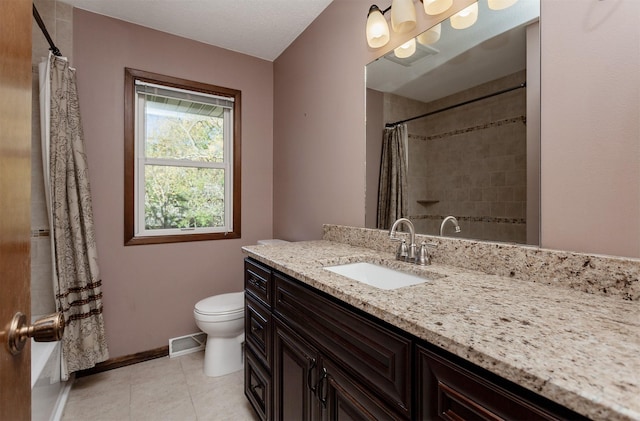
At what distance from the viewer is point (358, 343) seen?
84 cm

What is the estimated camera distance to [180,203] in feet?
8.14

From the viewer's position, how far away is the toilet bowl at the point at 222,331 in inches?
76.9

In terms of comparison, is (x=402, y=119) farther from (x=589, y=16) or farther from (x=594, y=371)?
(x=594, y=371)

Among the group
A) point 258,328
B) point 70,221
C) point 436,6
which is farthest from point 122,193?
point 436,6

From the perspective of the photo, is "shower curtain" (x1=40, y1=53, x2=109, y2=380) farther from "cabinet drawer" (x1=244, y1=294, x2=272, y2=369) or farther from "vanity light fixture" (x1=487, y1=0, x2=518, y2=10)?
"vanity light fixture" (x1=487, y1=0, x2=518, y2=10)

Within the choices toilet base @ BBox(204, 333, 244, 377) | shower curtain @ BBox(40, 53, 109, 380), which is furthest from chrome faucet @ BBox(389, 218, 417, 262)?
shower curtain @ BBox(40, 53, 109, 380)

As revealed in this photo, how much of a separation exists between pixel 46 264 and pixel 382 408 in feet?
7.51

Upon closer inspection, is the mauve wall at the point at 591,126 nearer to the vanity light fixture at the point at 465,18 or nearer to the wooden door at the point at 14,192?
the vanity light fixture at the point at 465,18

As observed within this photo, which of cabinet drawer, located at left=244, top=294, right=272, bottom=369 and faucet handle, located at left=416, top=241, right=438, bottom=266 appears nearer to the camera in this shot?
faucet handle, located at left=416, top=241, right=438, bottom=266

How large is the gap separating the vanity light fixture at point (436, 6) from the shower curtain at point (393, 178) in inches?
19.8

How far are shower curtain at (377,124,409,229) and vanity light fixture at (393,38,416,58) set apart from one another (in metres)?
0.35

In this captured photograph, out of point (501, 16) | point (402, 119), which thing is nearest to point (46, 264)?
point (402, 119)

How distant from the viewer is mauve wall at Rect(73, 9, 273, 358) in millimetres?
2109

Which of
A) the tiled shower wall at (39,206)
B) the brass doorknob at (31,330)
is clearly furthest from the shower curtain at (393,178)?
the tiled shower wall at (39,206)
